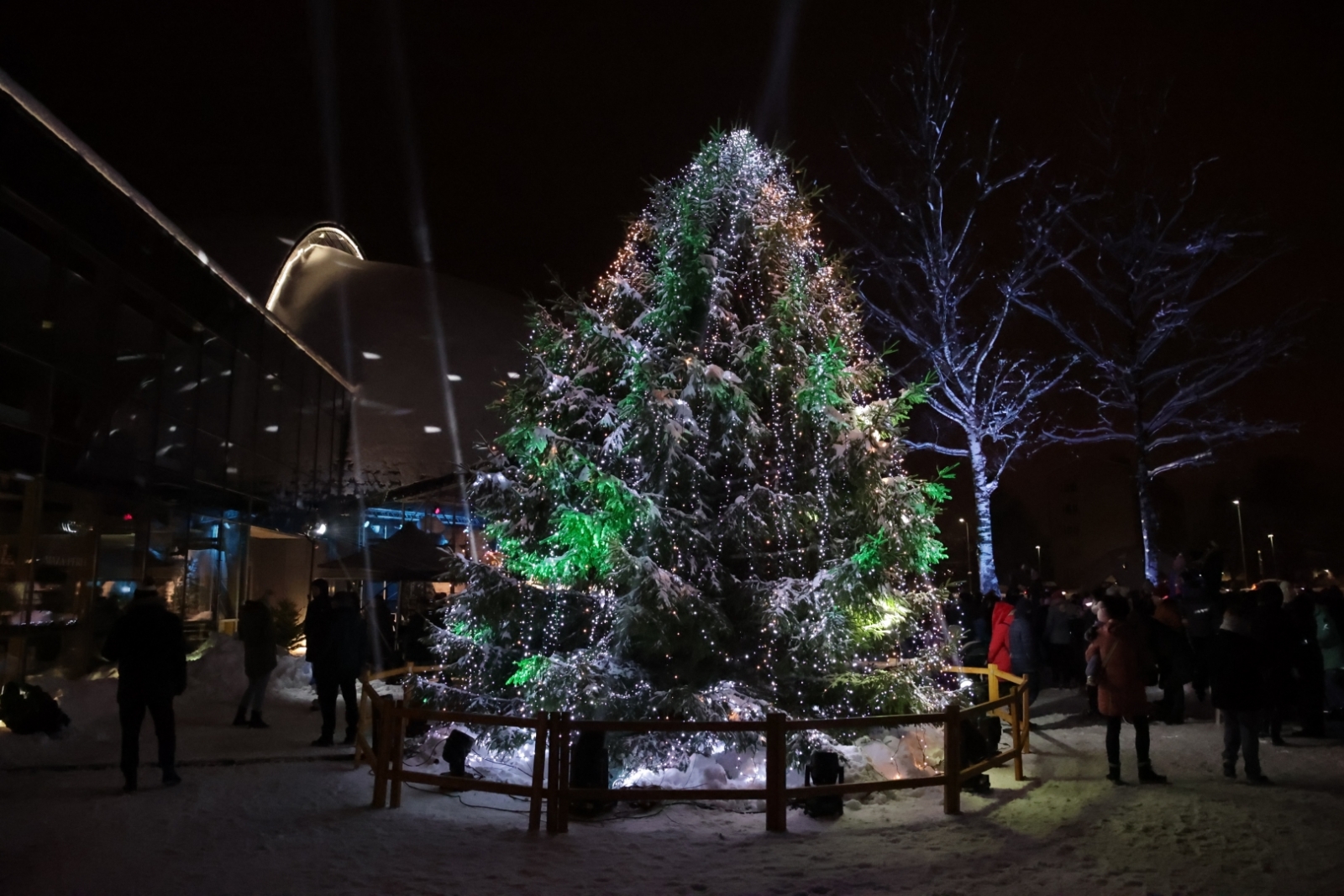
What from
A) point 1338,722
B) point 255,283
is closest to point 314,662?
point 1338,722

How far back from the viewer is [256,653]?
479 inches

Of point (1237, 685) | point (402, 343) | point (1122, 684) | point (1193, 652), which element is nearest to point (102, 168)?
point (1122, 684)

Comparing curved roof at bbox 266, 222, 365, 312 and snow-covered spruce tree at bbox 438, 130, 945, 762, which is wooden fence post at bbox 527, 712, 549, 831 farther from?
curved roof at bbox 266, 222, 365, 312

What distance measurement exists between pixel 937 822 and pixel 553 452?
499 centimetres

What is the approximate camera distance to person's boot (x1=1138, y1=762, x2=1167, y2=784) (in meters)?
8.37

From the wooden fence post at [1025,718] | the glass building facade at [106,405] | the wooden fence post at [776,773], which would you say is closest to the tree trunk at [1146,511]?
the wooden fence post at [1025,718]

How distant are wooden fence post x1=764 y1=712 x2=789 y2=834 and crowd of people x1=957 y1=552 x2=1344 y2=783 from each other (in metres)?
3.33

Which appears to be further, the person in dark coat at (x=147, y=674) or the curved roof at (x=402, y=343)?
the curved roof at (x=402, y=343)

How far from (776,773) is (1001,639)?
7126 mm

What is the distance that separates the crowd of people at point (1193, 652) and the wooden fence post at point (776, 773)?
10.9 ft

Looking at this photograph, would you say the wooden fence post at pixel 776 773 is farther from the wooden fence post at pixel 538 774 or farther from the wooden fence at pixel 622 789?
the wooden fence post at pixel 538 774

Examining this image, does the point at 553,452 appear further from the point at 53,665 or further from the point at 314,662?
the point at 53,665

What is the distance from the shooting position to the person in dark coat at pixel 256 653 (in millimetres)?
12125

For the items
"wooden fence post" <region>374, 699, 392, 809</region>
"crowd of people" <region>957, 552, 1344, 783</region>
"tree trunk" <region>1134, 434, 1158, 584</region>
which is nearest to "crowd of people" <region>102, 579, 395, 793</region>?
"wooden fence post" <region>374, 699, 392, 809</region>
